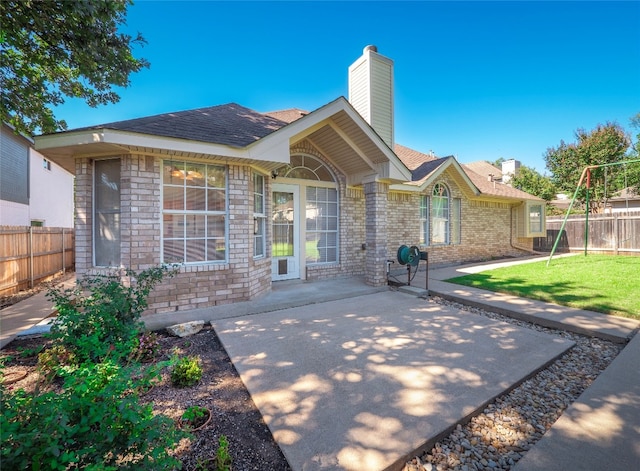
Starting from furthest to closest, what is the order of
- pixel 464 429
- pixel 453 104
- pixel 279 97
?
pixel 453 104 → pixel 279 97 → pixel 464 429

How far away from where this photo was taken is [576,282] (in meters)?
8.13

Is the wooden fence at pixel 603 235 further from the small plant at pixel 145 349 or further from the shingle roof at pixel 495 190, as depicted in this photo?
the small plant at pixel 145 349

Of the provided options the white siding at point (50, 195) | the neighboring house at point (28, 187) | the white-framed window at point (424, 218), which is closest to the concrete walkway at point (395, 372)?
the white-framed window at point (424, 218)

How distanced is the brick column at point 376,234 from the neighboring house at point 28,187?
40.4 ft

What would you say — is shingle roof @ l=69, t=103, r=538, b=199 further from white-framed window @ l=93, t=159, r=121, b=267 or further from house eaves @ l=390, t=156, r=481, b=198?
house eaves @ l=390, t=156, r=481, b=198

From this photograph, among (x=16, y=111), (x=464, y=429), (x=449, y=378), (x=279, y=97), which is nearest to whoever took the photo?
(x=464, y=429)

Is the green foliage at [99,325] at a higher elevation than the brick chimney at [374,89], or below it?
below

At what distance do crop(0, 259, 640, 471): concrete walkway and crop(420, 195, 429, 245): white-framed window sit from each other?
4879mm

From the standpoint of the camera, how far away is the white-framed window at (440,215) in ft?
38.1

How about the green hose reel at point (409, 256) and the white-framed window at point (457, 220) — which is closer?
the green hose reel at point (409, 256)

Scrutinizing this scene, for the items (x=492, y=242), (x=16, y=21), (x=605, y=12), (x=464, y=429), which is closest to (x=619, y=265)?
(x=492, y=242)

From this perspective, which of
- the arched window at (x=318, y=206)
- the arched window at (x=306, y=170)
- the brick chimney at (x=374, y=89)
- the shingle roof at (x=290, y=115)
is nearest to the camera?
the arched window at (x=306, y=170)

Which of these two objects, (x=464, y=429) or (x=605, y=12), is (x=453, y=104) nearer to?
(x=605, y=12)

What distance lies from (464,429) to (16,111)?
38.0 feet
